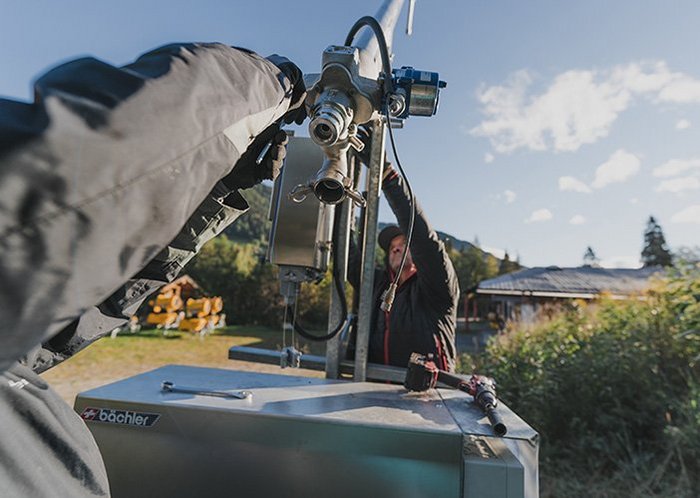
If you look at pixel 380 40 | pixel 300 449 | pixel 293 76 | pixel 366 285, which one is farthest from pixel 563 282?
pixel 293 76

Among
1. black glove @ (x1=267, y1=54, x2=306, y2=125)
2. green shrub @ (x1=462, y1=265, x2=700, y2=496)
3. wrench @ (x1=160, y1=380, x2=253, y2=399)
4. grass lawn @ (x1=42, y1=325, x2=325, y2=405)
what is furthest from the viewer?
grass lawn @ (x1=42, y1=325, x2=325, y2=405)

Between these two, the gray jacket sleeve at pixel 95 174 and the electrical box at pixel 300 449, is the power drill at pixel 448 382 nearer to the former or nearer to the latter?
the electrical box at pixel 300 449

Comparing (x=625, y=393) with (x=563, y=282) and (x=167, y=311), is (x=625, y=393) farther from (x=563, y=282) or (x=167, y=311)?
(x=167, y=311)

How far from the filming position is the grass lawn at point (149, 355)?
754 centimetres

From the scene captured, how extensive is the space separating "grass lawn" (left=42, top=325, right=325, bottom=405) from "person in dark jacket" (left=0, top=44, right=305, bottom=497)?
448 centimetres

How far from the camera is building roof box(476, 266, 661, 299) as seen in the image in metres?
14.6

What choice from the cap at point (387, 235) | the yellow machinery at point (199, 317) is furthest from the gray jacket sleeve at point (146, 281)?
the yellow machinery at point (199, 317)

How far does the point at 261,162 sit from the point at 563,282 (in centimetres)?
1719

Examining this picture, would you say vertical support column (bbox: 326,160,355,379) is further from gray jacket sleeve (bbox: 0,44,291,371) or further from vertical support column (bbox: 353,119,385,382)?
gray jacket sleeve (bbox: 0,44,291,371)

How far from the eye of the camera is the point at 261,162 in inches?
38.5

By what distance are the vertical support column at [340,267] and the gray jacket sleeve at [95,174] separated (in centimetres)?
102

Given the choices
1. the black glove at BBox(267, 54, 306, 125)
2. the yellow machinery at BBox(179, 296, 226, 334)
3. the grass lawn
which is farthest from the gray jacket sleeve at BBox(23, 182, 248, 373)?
the yellow machinery at BBox(179, 296, 226, 334)

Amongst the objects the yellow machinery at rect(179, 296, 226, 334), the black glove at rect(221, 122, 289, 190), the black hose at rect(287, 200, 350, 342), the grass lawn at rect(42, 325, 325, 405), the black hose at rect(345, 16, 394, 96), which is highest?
the black hose at rect(345, 16, 394, 96)

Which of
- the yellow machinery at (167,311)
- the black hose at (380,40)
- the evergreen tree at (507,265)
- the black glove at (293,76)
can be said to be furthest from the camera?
the evergreen tree at (507,265)
